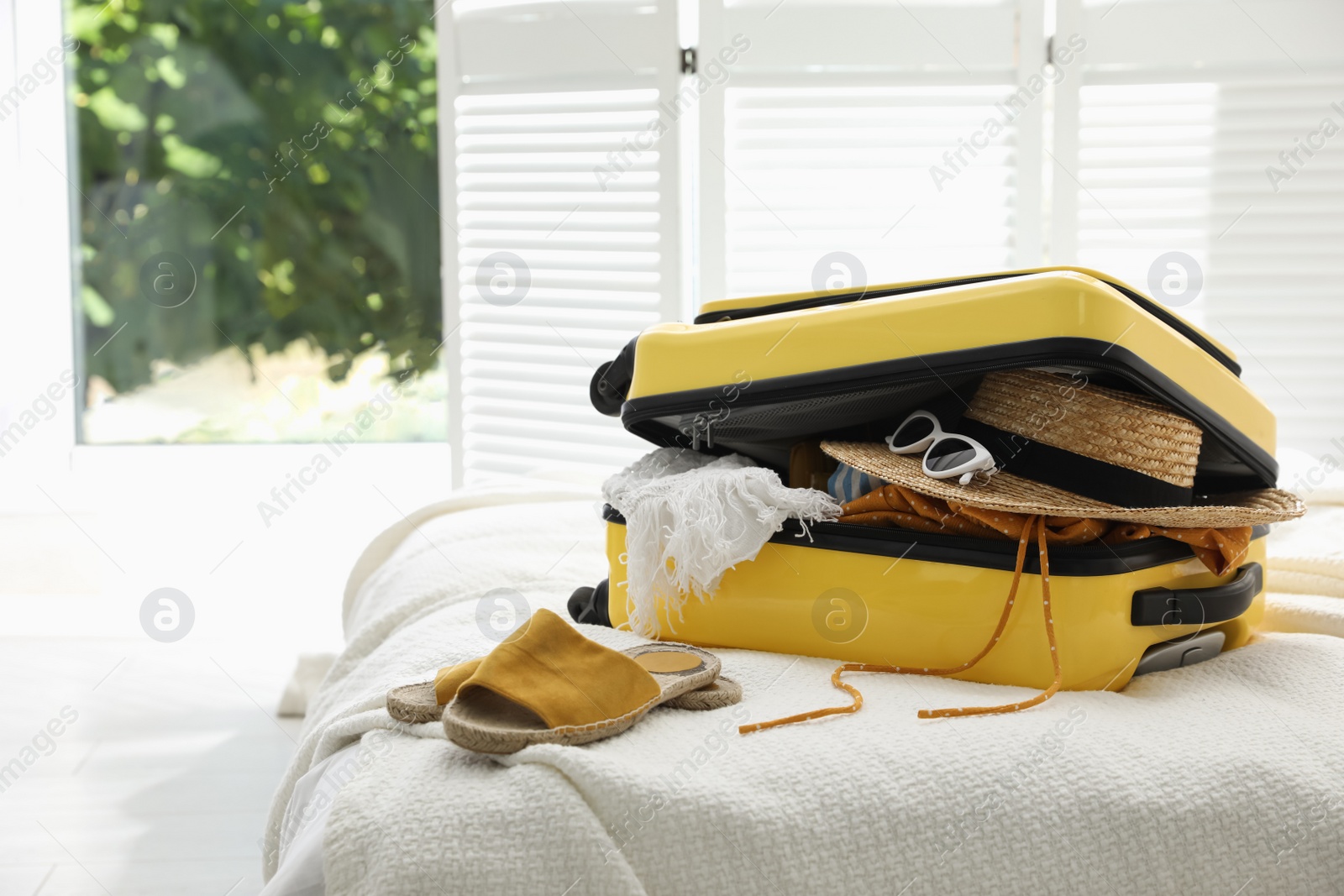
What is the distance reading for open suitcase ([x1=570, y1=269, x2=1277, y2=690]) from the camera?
79 centimetres

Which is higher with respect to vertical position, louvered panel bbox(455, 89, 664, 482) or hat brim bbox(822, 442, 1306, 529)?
louvered panel bbox(455, 89, 664, 482)

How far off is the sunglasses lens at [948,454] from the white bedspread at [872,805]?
18 centimetres

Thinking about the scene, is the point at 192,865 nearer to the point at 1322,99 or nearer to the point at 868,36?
the point at 868,36

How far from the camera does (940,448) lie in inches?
33.0

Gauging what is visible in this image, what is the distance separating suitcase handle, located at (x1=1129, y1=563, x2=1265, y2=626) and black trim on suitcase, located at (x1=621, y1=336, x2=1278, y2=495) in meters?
0.11

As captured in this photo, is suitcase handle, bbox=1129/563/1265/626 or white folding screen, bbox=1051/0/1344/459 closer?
suitcase handle, bbox=1129/563/1265/626

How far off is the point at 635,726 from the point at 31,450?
2977 millimetres

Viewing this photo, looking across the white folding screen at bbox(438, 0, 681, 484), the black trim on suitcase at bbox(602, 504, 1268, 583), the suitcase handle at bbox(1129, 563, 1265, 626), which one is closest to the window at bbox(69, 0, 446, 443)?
the white folding screen at bbox(438, 0, 681, 484)

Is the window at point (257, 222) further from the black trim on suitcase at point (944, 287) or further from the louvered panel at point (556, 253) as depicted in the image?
the black trim on suitcase at point (944, 287)

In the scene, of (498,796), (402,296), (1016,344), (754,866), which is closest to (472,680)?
(498,796)

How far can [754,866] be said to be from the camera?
1.98 ft

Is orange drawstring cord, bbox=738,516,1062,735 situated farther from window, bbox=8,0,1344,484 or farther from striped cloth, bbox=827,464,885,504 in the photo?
window, bbox=8,0,1344,484

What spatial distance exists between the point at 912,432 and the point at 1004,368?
11cm

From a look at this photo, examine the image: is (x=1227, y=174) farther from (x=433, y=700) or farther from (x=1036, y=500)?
(x=433, y=700)
